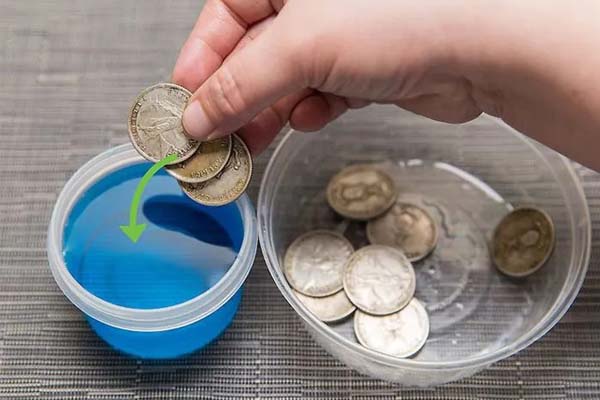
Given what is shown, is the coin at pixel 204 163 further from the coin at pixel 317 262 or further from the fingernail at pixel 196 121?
the coin at pixel 317 262

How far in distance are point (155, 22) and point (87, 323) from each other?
48 cm

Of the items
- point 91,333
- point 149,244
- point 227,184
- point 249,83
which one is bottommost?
point 91,333

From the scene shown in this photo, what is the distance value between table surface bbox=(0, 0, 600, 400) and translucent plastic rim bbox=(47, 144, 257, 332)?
0.38 feet

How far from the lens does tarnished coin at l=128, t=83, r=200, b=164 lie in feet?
2.78

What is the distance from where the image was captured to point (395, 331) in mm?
958

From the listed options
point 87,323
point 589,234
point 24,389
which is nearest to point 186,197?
point 87,323

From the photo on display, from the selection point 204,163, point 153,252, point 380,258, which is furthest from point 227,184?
point 380,258

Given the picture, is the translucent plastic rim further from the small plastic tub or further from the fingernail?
the fingernail

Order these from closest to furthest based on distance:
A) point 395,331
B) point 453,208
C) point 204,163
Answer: point 204,163 < point 395,331 < point 453,208

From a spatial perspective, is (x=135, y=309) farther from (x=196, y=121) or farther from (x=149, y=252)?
(x=196, y=121)

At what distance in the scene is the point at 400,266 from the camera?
996 mm

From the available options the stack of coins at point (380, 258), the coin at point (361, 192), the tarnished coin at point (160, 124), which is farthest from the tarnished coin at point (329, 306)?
the tarnished coin at point (160, 124)

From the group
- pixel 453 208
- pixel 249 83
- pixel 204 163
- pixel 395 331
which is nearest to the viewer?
pixel 249 83

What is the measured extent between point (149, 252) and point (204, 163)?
0.50ft
